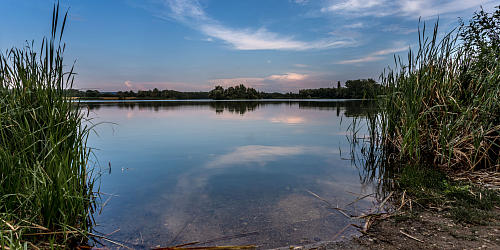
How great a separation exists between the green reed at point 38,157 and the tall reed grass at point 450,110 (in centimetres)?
522

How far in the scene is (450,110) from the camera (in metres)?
5.09

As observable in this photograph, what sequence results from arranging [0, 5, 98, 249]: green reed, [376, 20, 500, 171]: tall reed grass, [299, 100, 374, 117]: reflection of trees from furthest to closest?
[299, 100, 374, 117]: reflection of trees
[376, 20, 500, 171]: tall reed grass
[0, 5, 98, 249]: green reed

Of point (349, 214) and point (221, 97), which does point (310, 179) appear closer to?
point (349, 214)

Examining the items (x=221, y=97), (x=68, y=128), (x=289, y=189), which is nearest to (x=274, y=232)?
(x=289, y=189)

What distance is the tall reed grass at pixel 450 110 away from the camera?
443 centimetres

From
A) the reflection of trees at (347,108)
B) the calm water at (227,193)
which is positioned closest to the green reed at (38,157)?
the calm water at (227,193)

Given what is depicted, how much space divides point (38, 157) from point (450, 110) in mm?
6514

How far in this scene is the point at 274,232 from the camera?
2.96m

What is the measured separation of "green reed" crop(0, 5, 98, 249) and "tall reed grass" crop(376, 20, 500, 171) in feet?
17.1

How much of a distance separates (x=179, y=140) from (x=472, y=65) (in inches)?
317

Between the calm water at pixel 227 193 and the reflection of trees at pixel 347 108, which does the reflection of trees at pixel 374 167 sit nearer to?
the calm water at pixel 227 193

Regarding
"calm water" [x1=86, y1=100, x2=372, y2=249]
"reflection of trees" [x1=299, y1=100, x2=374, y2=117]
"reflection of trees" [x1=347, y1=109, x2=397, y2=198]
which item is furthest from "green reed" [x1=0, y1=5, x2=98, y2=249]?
"reflection of trees" [x1=299, y1=100, x2=374, y2=117]

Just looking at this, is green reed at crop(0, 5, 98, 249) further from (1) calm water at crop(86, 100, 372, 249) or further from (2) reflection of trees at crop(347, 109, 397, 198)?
(2) reflection of trees at crop(347, 109, 397, 198)

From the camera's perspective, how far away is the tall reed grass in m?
4.43
